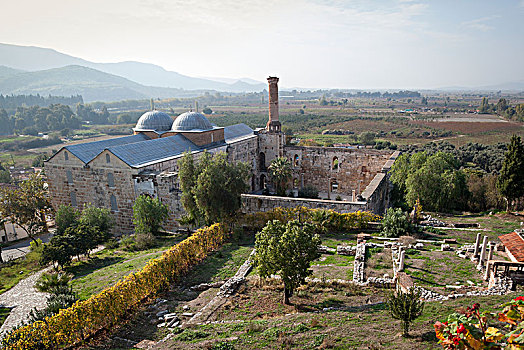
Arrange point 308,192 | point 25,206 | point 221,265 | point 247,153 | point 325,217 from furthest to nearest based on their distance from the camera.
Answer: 1. point 247,153
2. point 308,192
3. point 25,206
4. point 325,217
5. point 221,265

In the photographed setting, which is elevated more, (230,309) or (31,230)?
(230,309)

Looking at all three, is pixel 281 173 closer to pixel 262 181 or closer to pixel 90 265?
pixel 262 181

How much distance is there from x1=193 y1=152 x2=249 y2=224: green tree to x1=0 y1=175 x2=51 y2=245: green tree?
1339 cm

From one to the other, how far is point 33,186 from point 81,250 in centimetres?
1064

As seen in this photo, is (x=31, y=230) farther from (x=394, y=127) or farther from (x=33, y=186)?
(x=394, y=127)

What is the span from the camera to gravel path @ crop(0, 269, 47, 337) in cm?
1338

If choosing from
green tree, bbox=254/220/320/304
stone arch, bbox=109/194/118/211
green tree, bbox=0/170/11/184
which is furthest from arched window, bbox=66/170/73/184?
green tree, bbox=0/170/11/184

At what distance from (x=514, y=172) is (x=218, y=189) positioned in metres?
19.6

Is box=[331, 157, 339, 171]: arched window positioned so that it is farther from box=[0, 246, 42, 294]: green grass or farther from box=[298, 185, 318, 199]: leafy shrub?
box=[0, 246, 42, 294]: green grass

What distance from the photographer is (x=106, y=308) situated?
10898 millimetres

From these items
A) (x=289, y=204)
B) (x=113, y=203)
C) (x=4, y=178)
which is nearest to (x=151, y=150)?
(x=113, y=203)

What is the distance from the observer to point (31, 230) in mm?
26953

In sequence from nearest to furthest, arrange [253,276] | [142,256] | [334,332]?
[334,332]
[253,276]
[142,256]

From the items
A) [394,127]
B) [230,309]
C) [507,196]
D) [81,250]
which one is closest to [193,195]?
[81,250]
